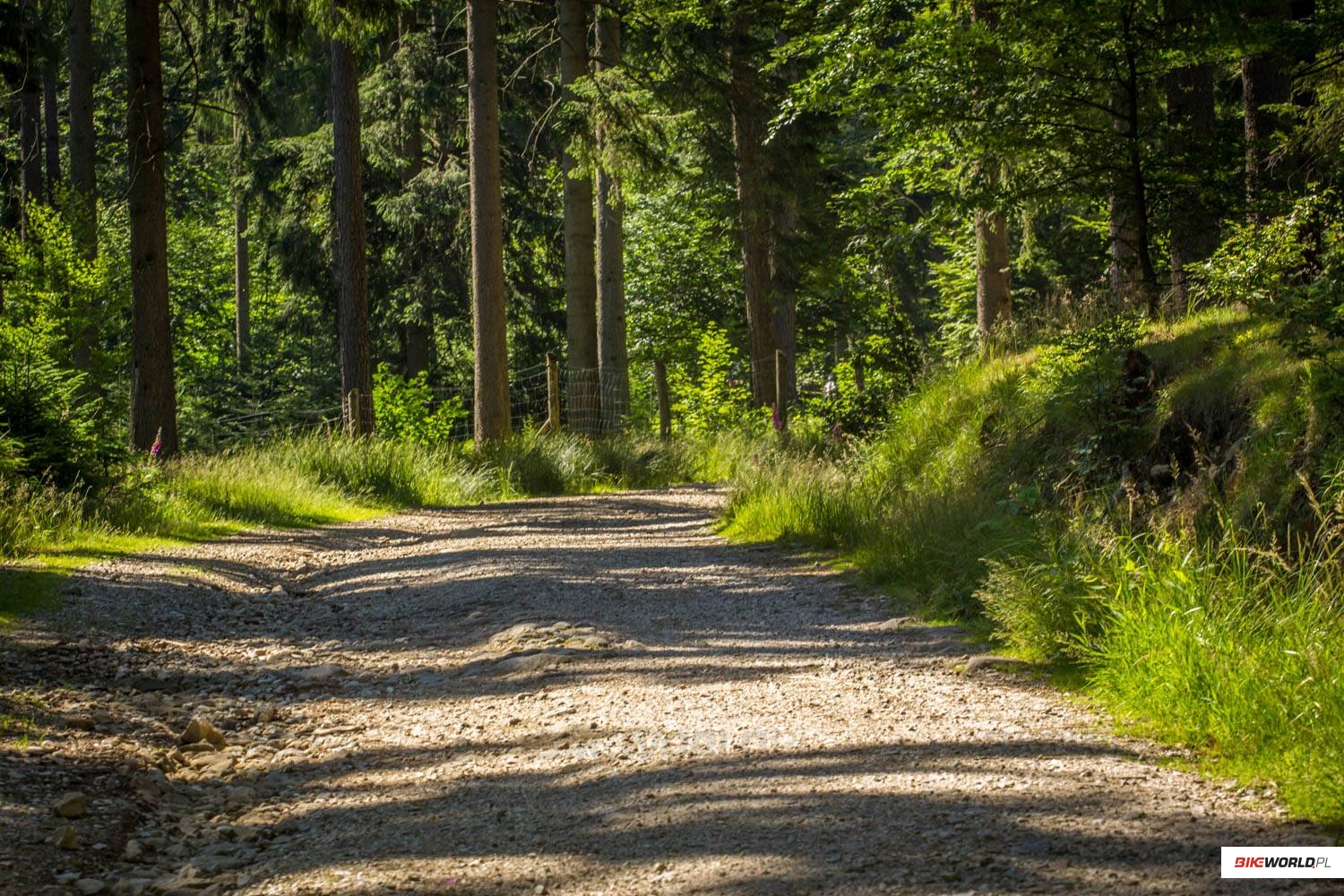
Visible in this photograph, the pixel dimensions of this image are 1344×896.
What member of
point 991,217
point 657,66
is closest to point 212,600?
point 991,217

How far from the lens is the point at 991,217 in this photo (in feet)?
50.3

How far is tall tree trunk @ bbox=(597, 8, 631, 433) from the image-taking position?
808 inches

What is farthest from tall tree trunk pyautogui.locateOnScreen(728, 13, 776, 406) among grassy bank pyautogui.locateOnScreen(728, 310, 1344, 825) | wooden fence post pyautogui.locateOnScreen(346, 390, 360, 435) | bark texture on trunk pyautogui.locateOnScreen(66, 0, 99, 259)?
bark texture on trunk pyautogui.locateOnScreen(66, 0, 99, 259)

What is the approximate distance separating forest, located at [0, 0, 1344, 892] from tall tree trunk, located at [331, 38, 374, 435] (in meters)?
0.05

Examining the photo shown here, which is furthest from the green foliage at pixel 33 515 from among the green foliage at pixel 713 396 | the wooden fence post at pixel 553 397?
the green foliage at pixel 713 396

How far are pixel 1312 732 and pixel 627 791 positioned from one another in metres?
2.18

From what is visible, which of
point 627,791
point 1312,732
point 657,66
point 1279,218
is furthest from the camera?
point 657,66

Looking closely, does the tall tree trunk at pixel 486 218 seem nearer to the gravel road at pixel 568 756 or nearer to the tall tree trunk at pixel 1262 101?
the tall tree trunk at pixel 1262 101

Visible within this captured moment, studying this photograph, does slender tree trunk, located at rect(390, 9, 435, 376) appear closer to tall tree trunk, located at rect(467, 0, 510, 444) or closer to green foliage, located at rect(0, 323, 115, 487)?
tall tree trunk, located at rect(467, 0, 510, 444)

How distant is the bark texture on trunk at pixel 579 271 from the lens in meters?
19.5

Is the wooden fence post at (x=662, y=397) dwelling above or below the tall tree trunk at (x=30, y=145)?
below

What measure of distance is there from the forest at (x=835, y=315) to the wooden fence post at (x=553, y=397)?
0.48ft

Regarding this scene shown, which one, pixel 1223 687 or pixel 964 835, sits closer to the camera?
pixel 964 835

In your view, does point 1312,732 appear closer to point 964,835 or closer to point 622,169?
point 964,835
